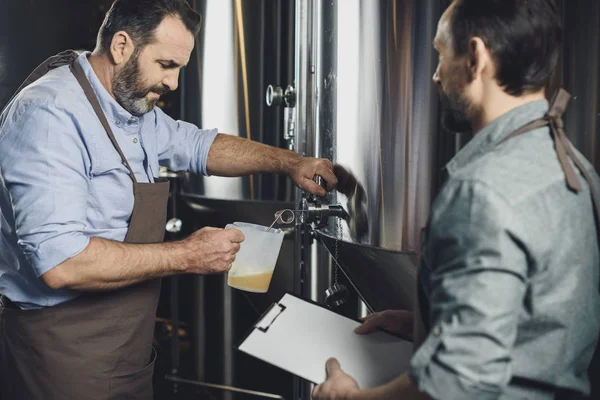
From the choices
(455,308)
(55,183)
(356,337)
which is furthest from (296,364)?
(55,183)

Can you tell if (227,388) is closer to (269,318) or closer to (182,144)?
(182,144)

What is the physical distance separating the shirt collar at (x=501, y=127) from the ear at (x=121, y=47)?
1.05 metres

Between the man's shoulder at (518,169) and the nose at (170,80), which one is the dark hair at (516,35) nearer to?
the man's shoulder at (518,169)

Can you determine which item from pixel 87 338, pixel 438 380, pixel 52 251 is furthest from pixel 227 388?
pixel 438 380

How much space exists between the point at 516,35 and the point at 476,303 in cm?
44

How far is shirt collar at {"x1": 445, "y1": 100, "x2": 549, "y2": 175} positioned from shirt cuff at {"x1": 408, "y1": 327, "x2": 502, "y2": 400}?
31cm

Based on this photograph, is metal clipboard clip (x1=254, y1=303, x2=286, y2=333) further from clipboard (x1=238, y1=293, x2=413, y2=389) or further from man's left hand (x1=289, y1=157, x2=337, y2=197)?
man's left hand (x1=289, y1=157, x2=337, y2=197)

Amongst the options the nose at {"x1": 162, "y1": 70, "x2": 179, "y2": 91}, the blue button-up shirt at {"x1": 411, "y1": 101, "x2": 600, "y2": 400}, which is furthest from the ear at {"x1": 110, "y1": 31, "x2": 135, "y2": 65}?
the blue button-up shirt at {"x1": 411, "y1": 101, "x2": 600, "y2": 400}

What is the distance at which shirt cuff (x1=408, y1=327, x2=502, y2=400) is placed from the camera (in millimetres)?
850

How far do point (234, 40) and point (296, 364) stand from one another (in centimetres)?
168

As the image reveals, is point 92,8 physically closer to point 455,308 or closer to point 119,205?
point 119,205

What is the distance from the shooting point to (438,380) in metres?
0.86

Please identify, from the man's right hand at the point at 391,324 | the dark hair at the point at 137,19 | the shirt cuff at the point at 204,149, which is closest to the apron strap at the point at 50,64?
the dark hair at the point at 137,19

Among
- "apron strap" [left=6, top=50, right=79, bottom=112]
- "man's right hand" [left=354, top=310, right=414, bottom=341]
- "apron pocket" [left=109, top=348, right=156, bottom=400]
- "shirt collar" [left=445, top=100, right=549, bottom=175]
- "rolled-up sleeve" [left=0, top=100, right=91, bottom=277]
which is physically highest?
"apron strap" [left=6, top=50, right=79, bottom=112]
